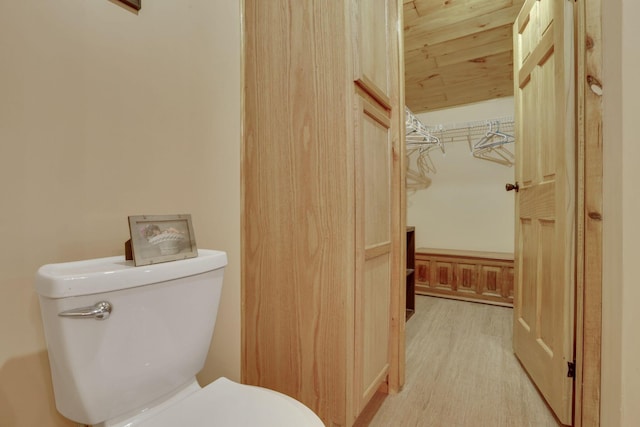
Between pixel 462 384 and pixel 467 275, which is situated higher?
pixel 467 275

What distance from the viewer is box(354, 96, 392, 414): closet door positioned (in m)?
1.11

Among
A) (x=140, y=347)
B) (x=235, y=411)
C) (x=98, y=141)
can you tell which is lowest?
(x=235, y=411)

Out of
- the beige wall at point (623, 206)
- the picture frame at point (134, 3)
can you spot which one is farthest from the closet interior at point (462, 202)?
the picture frame at point (134, 3)

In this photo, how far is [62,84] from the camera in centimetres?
80

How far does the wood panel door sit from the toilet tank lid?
133cm

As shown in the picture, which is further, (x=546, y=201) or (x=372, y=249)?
(x=546, y=201)

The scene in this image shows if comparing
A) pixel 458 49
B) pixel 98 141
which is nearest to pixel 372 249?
pixel 98 141

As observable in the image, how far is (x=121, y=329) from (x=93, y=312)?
0.25ft

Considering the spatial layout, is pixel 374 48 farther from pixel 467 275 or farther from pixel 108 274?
pixel 467 275

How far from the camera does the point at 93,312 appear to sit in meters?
0.61

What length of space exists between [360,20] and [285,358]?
4.29 feet

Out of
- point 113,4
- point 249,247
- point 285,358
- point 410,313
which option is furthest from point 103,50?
point 410,313

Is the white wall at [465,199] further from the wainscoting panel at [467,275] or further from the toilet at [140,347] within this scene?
the toilet at [140,347]

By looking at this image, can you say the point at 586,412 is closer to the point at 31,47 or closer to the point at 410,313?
the point at 410,313
